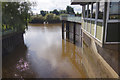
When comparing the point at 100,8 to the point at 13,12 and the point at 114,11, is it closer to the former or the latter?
the point at 114,11

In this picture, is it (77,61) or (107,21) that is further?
(77,61)

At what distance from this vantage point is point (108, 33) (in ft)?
11.7

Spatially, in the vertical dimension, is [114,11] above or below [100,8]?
below

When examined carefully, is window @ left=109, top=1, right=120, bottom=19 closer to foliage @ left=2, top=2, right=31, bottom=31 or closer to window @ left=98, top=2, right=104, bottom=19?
window @ left=98, top=2, right=104, bottom=19

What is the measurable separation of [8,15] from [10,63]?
4646 mm

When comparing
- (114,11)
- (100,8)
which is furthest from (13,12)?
(114,11)

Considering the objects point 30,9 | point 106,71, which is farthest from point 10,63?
point 106,71

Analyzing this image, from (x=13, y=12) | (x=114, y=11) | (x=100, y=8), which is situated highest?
(x=13, y=12)

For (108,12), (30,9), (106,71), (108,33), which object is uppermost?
(30,9)

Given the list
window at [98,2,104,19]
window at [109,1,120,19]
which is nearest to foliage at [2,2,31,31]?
window at [98,2,104,19]

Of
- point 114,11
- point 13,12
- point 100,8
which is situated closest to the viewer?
point 114,11

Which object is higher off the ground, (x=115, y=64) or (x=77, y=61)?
(x=115, y=64)

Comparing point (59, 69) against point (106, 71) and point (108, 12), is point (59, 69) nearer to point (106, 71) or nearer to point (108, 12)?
point (106, 71)

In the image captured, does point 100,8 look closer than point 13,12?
Yes
